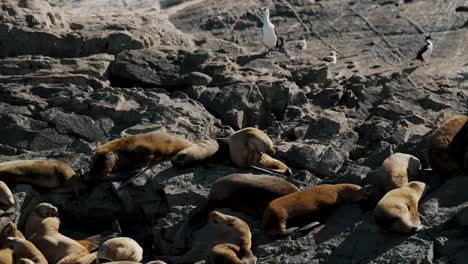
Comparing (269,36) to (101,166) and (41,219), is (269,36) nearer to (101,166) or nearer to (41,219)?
(101,166)

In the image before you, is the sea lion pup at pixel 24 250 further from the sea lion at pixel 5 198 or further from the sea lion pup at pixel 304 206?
the sea lion pup at pixel 304 206

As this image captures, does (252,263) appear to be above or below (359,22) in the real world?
above

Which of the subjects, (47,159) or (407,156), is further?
(47,159)

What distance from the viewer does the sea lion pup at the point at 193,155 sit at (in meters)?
13.5

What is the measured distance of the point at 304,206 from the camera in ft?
38.8

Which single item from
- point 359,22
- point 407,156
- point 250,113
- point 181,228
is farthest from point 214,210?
point 359,22

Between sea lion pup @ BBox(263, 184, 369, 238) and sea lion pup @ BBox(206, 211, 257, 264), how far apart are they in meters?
0.28

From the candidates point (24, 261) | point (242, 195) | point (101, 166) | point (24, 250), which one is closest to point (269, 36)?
point (101, 166)

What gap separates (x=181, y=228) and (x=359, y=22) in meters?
9.55

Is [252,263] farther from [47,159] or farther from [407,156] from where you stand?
[47,159]

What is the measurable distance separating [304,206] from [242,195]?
33.6 inches

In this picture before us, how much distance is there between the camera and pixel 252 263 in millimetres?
11125

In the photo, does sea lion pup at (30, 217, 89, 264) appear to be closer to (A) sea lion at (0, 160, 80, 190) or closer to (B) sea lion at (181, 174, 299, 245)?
(A) sea lion at (0, 160, 80, 190)

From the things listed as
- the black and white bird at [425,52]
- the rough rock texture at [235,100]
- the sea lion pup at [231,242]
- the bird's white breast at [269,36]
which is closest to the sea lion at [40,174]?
the rough rock texture at [235,100]
